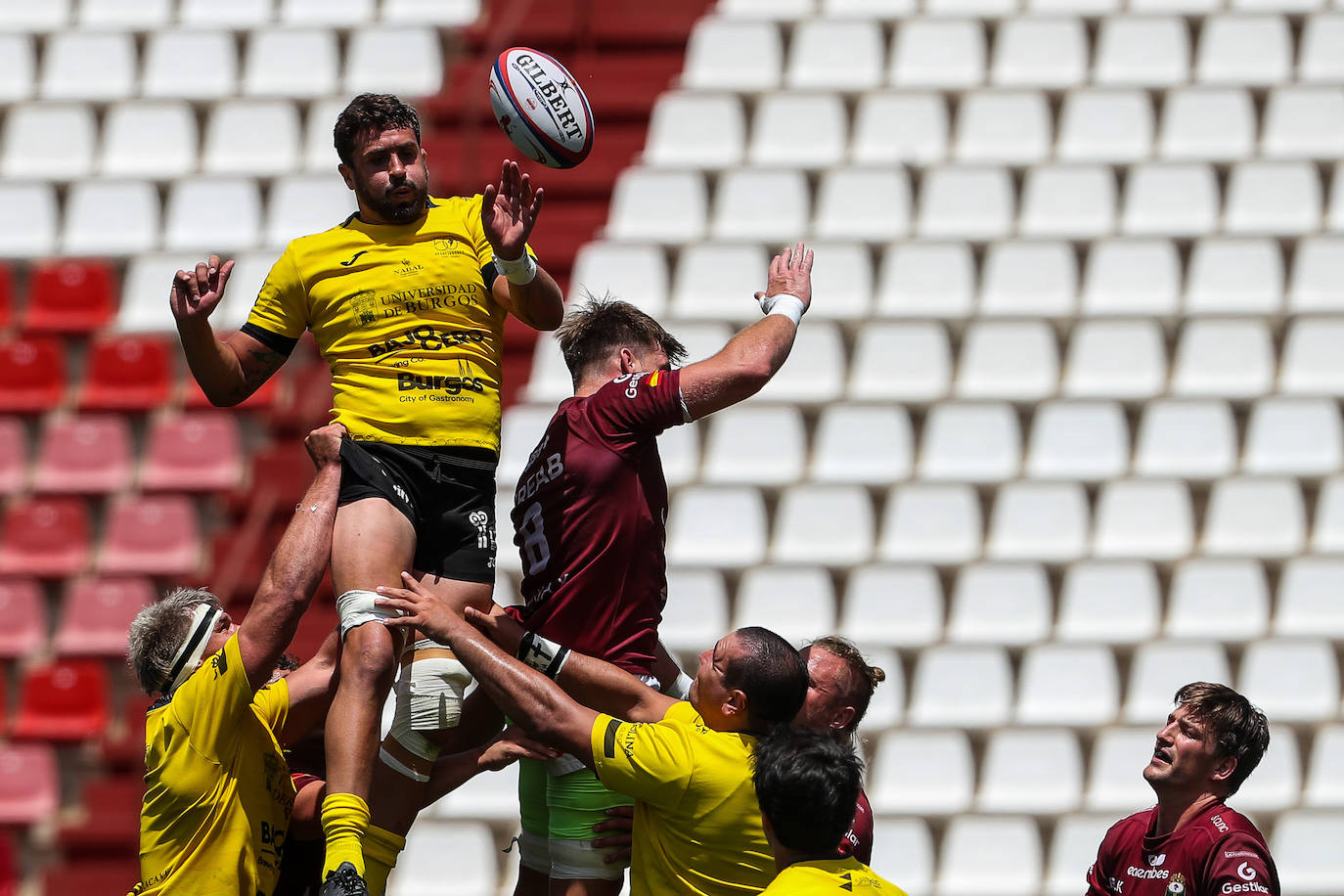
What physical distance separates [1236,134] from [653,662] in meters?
7.00

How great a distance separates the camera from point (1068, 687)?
342 inches

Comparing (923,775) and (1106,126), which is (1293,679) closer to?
(923,775)

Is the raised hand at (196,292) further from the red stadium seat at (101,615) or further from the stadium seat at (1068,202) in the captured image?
the stadium seat at (1068,202)

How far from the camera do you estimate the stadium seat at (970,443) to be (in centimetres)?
955

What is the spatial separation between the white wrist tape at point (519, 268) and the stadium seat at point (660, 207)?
19.5 ft

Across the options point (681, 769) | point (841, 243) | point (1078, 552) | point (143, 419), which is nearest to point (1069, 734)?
point (1078, 552)

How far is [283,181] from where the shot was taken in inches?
440

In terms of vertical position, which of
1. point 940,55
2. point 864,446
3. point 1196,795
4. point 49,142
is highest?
point 940,55

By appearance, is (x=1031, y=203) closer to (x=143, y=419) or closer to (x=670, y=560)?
(x=670, y=560)

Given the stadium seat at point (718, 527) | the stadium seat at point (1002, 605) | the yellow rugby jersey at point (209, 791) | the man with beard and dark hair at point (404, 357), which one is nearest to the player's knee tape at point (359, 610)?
the man with beard and dark hair at point (404, 357)

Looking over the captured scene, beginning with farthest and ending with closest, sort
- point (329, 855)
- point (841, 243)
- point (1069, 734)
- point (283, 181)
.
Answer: point (283, 181)
point (841, 243)
point (1069, 734)
point (329, 855)

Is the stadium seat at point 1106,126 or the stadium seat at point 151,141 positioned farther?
the stadium seat at point 151,141

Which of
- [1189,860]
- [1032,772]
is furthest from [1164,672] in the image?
[1189,860]

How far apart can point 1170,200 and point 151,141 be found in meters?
6.19
